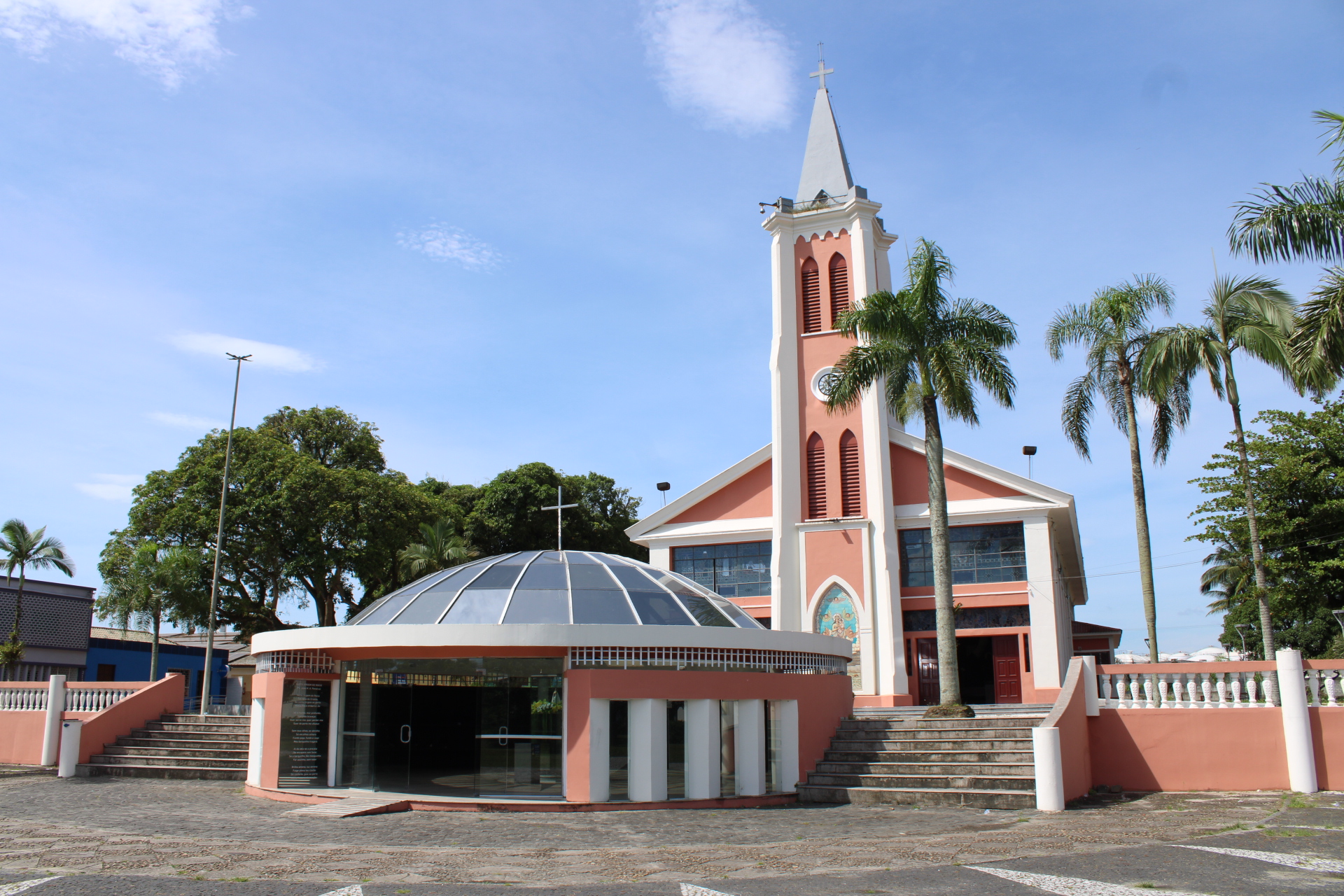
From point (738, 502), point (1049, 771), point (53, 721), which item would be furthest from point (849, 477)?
point (53, 721)

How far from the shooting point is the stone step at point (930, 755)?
44.5 feet

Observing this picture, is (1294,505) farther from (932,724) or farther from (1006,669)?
(932,724)

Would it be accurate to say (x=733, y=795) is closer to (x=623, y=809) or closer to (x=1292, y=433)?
(x=623, y=809)

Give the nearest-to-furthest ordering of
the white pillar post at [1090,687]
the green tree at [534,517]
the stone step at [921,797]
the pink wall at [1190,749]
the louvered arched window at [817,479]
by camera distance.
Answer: the stone step at [921,797] → the pink wall at [1190,749] → the white pillar post at [1090,687] → the louvered arched window at [817,479] → the green tree at [534,517]

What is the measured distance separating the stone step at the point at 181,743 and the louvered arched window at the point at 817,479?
14.9 meters

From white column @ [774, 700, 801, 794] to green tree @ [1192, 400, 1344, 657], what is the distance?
15.3 m

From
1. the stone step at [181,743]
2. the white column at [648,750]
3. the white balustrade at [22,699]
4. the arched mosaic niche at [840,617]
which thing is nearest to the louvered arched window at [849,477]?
the arched mosaic niche at [840,617]

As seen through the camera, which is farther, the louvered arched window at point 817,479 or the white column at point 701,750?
the louvered arched window at point 817,479

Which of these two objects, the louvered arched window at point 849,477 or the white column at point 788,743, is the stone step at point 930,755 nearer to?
the white column at point 788,743

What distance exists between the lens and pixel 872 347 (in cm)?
1852

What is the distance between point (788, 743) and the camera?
14.1 meters

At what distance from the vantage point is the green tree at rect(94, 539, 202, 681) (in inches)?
1139

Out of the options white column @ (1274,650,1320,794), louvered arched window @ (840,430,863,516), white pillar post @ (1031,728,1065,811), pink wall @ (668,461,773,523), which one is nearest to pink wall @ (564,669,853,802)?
white pillar post @ (1031,728,1065,811)

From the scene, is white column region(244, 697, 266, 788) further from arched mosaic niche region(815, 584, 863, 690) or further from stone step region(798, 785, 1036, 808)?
arched mosaic niche region(815, 584, 863, 690)
